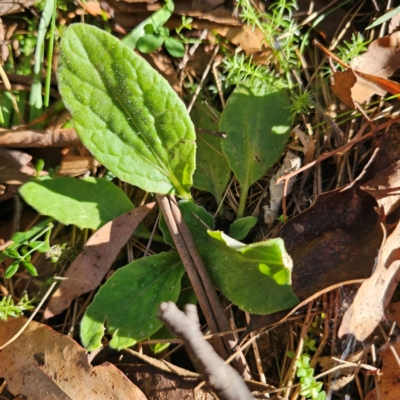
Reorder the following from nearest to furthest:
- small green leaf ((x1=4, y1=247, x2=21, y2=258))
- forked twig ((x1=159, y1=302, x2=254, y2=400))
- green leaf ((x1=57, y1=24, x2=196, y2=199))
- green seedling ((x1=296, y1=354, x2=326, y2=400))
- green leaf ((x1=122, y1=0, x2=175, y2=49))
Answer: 1. forked twig ((x1=159, y1=302, x2=254, y2=400))
2. green seedling ((x1=296, y1=354, x2=326, y2=400))
3. green leaf ((x1=57, y1=24, x2=196, y2=199))
4. small green leaf ((x1=4, y1=247, x2=21, y2=258))
5. green leaf ((x1=122, y1=0, x2=175, y2=49))

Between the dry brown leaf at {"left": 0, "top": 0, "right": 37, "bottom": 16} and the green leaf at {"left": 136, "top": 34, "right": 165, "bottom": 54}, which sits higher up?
the dry brown leaf at {"left": 0, "top": 0, "right": 37, "bottom": 16}

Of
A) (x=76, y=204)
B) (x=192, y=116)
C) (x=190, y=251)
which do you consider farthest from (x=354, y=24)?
(x=76, y=204)

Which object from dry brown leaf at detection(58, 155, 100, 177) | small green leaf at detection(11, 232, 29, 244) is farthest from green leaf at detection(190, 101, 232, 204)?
small green leaf at detection(11, 232, 29, 244)

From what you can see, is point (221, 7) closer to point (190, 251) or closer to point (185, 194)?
point (185, 194)

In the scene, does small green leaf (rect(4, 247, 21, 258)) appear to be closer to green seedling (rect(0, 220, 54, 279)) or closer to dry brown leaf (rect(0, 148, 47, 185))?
green seedling (rect(0, 220, 54, 279))

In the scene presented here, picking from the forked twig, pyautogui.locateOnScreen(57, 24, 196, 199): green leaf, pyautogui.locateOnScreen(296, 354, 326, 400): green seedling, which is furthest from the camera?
pyautogui.locateOnScreen(57, 24, 196, 199): green leaf

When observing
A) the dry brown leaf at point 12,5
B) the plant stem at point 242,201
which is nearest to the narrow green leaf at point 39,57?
the dry brown leaf at point 12,5

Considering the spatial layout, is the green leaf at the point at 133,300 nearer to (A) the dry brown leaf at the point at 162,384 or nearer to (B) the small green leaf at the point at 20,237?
(A) the dry brown leaf at the point at 162,384
